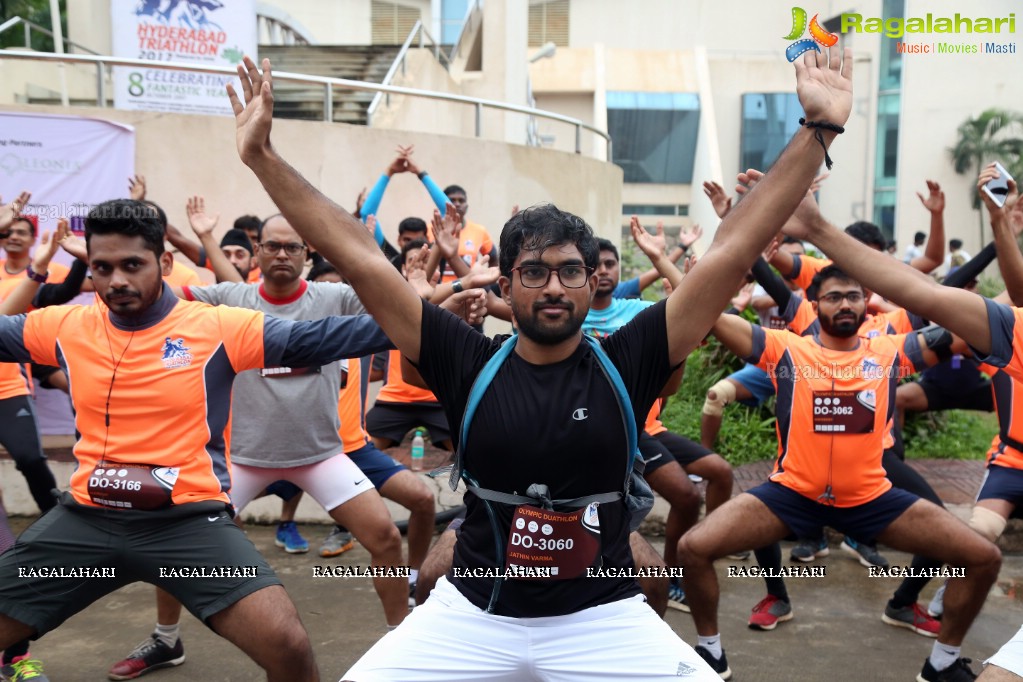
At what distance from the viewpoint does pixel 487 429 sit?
3029mm

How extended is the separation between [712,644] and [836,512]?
0.98 meters

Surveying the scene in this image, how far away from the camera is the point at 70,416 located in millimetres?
8578

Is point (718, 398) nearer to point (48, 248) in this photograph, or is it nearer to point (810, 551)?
point (810, 551)

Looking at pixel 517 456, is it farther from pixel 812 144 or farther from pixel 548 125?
pixel 548 125

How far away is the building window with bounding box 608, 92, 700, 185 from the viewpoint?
30.8 m

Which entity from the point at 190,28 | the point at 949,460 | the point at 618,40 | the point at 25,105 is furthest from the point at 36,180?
the point at 618,40

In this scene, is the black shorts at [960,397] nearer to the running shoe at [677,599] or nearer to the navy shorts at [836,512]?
the navy shorts at [836,512]

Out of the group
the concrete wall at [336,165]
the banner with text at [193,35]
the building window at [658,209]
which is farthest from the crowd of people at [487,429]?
the building window at [658,209]

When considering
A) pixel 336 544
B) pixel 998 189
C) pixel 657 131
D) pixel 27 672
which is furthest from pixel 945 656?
pixel 657 131

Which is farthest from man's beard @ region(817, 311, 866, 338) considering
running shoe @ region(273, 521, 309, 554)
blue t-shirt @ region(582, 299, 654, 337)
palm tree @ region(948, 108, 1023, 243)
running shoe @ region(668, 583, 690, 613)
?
palm tree @ region(948, 108, 1023, 243)

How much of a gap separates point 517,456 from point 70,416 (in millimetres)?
7014

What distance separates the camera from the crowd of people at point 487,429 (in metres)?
3.00

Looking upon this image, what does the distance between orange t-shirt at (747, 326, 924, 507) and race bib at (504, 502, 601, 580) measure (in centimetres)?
228

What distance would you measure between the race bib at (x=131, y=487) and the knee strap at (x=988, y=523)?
422cm
